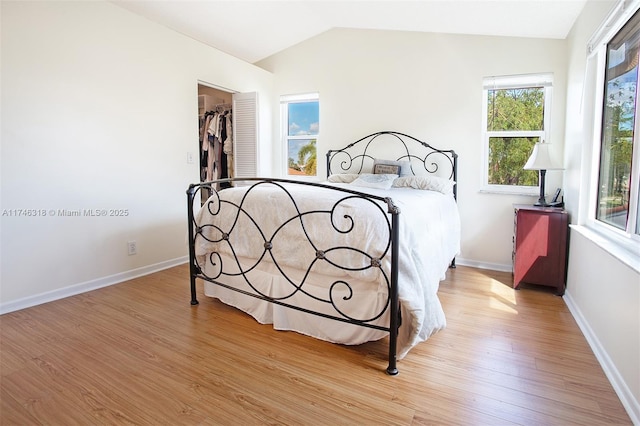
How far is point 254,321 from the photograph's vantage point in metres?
2.42

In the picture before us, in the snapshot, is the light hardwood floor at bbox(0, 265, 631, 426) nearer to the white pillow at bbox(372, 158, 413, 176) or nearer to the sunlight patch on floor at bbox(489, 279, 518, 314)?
the sunlight patch on floor at bbox(489, 279, 518, 314)

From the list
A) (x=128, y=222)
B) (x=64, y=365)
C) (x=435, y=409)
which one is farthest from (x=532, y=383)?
(x=128, y=222)

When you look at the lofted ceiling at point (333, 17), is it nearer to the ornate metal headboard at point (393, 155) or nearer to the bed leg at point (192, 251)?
the ornate metal headboard at point (393, 155)

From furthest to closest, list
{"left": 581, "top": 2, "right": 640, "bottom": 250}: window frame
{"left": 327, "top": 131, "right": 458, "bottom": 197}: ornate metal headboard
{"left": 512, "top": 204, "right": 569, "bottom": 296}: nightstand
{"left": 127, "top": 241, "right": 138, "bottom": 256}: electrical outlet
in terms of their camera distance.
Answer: {"left": 327, "top": 131, "right": 458, "bottom": 197}: ornate metal headboard, {"left": 127, "top": 241, "right": 138, "bottom": 256}: electrical outlet, {"left": 512, "top": 204, "right": 569, "bottom": 296}: nightstand, {"left": 581, "top": 2, "right": 640, "bottom": 250}: window frame

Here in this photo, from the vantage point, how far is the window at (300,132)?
187 inches

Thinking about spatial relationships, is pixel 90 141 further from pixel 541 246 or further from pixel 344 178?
pixel 541 246

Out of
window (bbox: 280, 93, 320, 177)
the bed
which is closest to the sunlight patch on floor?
the bed

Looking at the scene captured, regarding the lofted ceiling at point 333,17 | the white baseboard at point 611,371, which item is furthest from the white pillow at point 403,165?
the white baseboard at point 611,371

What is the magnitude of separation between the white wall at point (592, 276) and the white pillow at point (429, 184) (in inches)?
37.7

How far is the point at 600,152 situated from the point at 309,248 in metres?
2.07

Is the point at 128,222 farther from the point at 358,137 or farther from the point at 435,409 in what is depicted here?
the point at 435,409

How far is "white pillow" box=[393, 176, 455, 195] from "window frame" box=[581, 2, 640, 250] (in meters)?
1.09

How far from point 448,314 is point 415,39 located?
9.60 feet

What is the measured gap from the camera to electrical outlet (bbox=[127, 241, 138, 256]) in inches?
131
